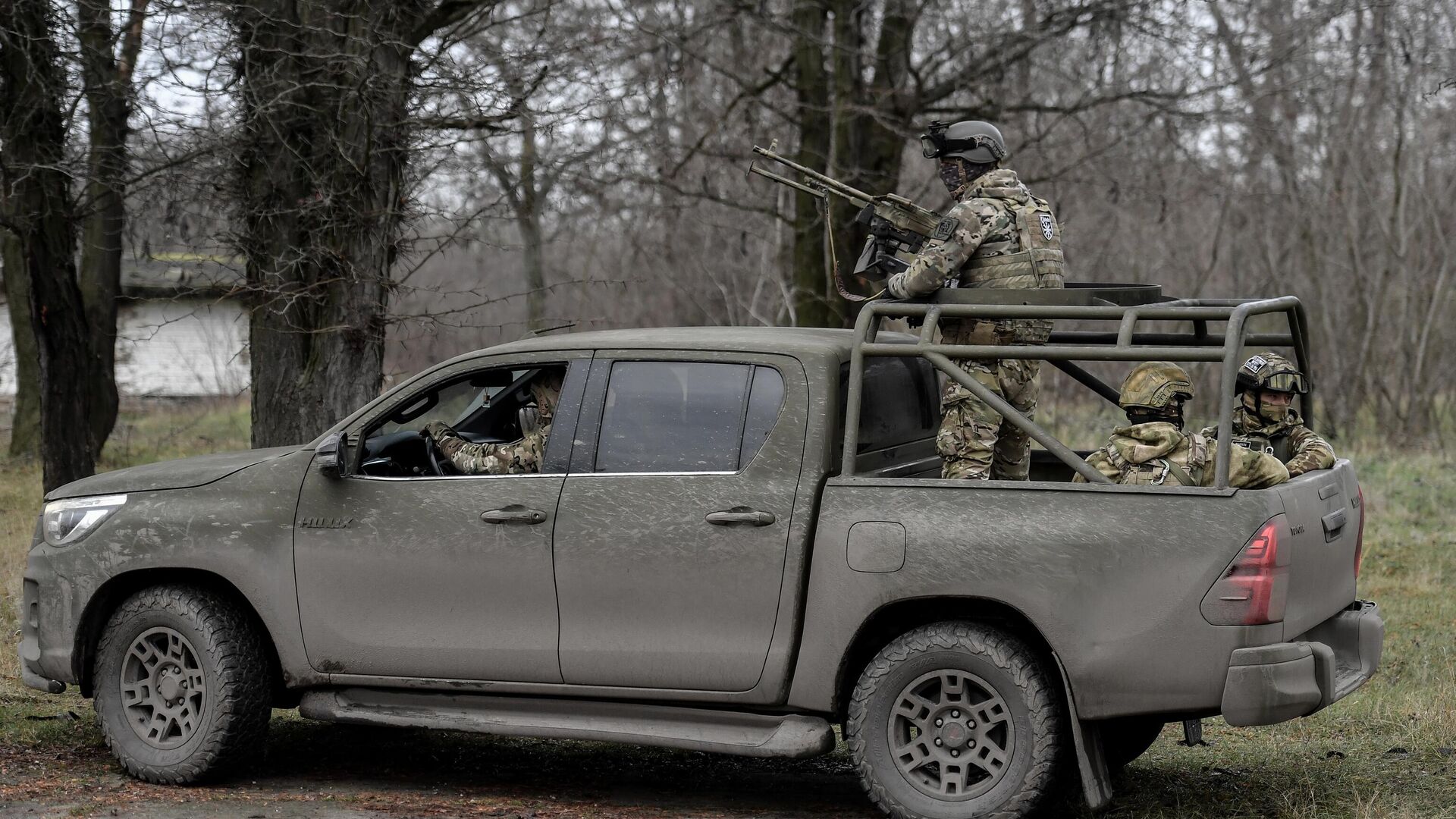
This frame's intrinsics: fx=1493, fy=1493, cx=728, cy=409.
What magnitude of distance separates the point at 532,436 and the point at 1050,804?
230cm

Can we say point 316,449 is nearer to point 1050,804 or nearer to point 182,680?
point 182,680

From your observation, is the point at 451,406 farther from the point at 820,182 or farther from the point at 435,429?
the point at 820,182

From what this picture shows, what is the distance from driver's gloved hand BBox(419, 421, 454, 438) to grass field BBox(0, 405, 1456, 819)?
1.39m

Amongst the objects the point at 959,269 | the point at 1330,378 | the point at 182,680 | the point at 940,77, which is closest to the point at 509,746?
the point at 182,680

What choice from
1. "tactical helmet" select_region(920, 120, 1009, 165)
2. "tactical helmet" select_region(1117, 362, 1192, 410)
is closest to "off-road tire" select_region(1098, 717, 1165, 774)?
"tactical helmet" select_region(1117, 362, 1192, 410)

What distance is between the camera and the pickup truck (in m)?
4.62

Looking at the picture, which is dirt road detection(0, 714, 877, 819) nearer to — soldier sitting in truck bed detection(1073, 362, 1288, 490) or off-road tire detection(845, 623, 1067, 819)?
off-road tire detection(845, 623, 1067, 819)

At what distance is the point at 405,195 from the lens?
392 inches

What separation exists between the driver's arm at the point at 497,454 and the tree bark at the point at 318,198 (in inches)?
158

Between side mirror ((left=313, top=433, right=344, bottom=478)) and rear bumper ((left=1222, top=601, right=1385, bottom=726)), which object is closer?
rear bumper ((left=1222, top=601, right=1385, bottom=726))

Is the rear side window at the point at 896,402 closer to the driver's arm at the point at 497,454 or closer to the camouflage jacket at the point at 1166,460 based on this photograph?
the camouflage jacket at the point at 1166,460

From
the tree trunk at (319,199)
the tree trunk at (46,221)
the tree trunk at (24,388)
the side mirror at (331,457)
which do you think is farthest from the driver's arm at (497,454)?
the tree trunk at (24,388)

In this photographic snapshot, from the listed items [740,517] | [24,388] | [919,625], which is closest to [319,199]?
[740,517]

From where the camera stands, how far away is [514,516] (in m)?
5.34
